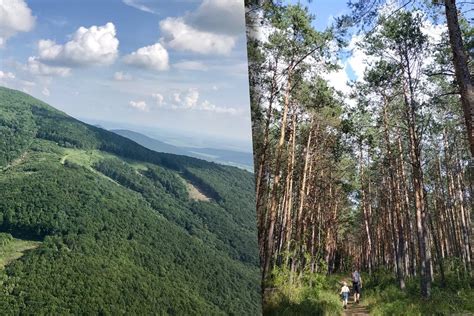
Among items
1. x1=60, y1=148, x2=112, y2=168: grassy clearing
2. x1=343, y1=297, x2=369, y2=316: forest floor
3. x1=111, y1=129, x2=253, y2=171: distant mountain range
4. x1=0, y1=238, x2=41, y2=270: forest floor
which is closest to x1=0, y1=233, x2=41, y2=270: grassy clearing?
x1=0, y1=238, x2=41, y2=270: forest floor

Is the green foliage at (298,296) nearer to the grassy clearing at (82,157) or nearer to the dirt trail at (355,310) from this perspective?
the dirt trail at (355,310)

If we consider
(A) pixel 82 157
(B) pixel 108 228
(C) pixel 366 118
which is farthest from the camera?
(C) pixel 366 118

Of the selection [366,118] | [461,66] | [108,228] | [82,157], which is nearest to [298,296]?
[108,228]

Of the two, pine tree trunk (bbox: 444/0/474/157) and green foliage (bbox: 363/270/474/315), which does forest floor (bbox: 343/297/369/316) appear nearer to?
green foliage (bbox: 363/270/474/315)

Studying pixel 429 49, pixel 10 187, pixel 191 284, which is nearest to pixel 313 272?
pixel 191 284

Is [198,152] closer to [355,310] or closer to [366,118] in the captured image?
[366,118]

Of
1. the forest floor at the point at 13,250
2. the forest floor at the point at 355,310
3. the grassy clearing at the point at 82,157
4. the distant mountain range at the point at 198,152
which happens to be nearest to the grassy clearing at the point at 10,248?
the forest floor at the point at 13,250
